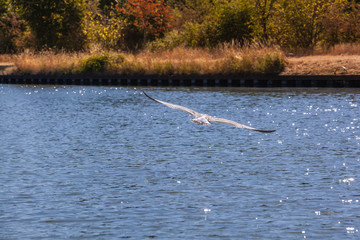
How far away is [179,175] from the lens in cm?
1592

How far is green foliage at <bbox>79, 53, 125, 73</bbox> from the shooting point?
4997cm

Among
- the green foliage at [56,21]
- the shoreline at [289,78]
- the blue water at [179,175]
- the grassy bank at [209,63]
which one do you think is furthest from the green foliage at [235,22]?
the blue water at [179,175]

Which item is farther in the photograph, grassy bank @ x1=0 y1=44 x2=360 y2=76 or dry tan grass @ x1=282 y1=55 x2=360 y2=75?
grassy bank @ x1=0 y1=44 x2=360 y2=76

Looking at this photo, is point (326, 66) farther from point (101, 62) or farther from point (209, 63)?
point (101, 62)

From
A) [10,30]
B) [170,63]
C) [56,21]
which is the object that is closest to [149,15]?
[56,21]

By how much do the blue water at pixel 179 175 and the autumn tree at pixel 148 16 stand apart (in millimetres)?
29577

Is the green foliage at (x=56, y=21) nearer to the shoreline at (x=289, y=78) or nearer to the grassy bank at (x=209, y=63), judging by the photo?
the grassy bank at (x=209, y=63)

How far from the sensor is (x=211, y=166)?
56.7 ft

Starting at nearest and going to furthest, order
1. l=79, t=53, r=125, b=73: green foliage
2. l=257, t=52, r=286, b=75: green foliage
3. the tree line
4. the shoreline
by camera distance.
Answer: the shoreline, l=257, t=52, r=286, b=75: green foliage, l=79, t=53, r=125, b=73: green foliage, the tree line

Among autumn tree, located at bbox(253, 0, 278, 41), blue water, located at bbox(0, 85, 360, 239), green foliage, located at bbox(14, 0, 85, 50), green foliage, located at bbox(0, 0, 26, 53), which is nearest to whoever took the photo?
blue water, located at bbox(0, 85, 360, 239)

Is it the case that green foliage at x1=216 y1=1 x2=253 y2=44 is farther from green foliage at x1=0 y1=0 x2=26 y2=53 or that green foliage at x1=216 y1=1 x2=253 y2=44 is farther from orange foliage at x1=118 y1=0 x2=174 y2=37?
green foliage at x1=0 y1=0 x2=26 y2=53

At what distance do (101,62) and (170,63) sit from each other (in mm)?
6167

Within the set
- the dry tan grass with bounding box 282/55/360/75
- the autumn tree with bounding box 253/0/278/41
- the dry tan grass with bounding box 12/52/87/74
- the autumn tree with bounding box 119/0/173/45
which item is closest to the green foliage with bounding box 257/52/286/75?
the dry tan grass with bounding box 282/55/360/75

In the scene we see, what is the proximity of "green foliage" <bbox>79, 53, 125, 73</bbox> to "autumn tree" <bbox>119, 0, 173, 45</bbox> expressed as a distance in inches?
426
